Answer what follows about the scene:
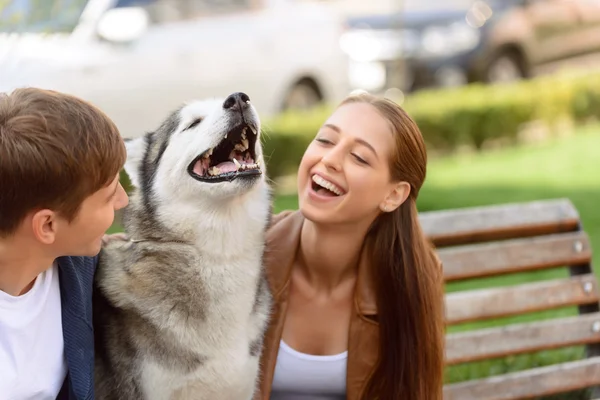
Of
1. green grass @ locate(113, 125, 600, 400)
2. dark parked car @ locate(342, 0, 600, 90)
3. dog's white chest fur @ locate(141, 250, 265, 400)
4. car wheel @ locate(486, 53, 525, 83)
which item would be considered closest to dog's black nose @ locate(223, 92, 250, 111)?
dog's white chest fur @ locate(141, 250, 265, 400)

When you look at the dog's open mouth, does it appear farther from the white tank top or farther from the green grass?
the green grass

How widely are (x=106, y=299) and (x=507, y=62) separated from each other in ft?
30.8

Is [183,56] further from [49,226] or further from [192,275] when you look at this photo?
[49,226]

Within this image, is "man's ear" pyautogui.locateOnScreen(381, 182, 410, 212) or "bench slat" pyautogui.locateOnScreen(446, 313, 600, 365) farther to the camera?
"bench slat" pyautogui.locateOnScreen(446, 313, 600, 365)

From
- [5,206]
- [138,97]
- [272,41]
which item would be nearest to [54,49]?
[138,97]

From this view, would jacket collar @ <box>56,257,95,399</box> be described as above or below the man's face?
below

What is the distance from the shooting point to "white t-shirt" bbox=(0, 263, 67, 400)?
2326 mm

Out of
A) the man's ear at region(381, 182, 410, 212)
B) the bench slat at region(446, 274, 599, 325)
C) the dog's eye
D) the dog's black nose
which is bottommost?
the bench slat at region(446, 274, 599, 325)

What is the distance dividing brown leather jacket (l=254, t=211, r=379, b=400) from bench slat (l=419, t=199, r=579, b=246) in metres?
0.51

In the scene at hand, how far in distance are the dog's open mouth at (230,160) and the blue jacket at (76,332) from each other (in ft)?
1.42

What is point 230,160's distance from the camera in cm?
281

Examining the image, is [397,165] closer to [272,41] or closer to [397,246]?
[397,246]

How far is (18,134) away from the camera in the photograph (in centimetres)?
222

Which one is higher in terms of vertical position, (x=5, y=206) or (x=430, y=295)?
(x=5, y=206)
